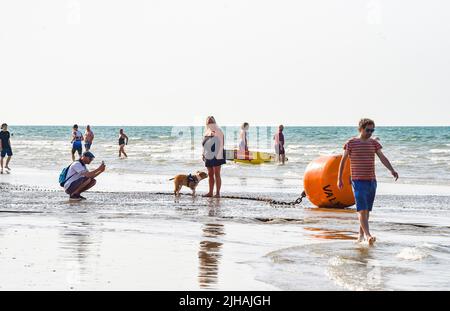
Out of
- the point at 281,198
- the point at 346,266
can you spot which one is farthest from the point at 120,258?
the point at 281,198

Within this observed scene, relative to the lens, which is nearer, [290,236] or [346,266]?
[346,266]

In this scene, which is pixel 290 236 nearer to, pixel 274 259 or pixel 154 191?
pixel 274 259

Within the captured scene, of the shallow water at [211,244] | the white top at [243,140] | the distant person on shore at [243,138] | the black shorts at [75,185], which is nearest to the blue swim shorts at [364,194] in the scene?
the shallow water at [211,244]

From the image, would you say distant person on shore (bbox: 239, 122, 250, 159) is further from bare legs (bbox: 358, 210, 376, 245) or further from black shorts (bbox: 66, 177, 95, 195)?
bare legs (bbox: 358, 210, 376, 245)

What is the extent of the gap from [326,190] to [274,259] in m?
6.56

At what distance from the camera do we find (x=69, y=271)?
28.8 ft

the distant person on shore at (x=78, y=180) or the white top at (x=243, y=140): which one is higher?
the white top at (x=243, y=140)

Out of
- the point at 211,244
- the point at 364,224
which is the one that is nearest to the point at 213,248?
the point at 211,244

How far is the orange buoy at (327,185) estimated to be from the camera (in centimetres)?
1616

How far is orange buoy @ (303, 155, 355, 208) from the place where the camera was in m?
16.2

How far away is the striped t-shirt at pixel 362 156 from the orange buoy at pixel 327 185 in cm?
427

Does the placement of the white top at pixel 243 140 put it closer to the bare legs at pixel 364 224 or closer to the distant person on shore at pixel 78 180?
the distant person on shore at pixel 78 180

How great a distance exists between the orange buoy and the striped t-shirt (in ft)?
14.0
